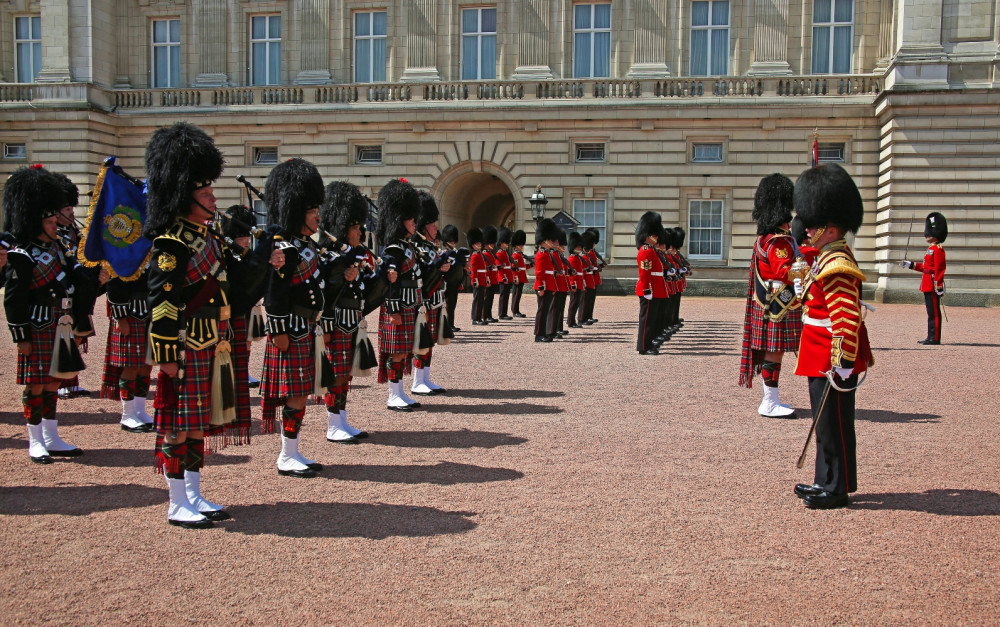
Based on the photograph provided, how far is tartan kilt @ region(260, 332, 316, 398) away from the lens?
5656mm

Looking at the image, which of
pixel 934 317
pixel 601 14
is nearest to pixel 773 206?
pixel 934 317

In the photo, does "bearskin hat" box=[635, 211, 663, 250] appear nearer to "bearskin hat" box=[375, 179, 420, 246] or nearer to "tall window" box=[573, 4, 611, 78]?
"bearskin hat" box=[375, 179, 420, 246]

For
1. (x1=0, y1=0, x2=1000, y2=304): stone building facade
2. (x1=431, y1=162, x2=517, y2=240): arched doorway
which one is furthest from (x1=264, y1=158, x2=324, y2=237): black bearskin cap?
(x1=431, y1=162, x2=517, y2=240): arched doorway

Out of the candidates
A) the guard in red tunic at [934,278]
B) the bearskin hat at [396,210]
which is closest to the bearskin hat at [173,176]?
the bearskin hat at [396,210]

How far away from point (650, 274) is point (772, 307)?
4955 millimetres

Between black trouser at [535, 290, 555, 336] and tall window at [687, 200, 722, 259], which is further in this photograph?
tall window at [687, 200, 722, 259]

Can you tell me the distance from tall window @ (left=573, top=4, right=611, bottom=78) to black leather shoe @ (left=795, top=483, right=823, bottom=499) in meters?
23.1

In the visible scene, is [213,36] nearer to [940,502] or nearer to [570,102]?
[570,102]

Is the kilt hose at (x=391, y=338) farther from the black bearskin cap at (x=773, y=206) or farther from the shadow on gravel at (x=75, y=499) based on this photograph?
the black bearskin cap at (x=773, y=206)

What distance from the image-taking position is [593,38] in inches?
1061

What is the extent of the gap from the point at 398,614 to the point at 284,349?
2.40 m

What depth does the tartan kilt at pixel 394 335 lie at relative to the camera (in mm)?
7965

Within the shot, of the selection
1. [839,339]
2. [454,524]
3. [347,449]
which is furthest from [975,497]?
[347,449]

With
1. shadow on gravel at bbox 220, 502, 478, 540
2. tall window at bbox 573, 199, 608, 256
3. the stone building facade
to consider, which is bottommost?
shadow on gravel at bbox 220, 502, 478, 540
